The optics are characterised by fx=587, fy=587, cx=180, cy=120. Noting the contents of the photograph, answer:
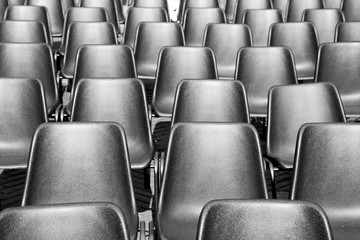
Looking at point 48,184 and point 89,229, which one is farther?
point 48,184

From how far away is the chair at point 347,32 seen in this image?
194 inches

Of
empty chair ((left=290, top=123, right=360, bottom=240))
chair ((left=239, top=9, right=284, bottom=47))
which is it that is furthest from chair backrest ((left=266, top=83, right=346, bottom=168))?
chair ((left=239, top=9, right=284, bottom=47))

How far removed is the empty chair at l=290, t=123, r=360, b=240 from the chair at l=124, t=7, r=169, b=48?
10.6ft

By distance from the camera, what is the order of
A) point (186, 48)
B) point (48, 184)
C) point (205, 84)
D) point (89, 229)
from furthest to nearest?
point (186, 48) < point (205, 84) < point (48, 184) < point (89, 229)

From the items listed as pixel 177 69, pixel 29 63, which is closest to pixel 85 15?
pixel 29 63

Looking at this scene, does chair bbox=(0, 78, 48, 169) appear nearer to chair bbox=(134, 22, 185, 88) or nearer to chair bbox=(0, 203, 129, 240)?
chair bbox=(0, 203, 129, 240)

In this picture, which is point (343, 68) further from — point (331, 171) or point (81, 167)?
point (81, 167)

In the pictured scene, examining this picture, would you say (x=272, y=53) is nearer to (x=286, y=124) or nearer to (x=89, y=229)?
(x=286, y=124)

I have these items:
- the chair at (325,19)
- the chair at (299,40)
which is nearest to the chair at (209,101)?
the chair at (299,40)

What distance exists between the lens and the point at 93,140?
2.50m

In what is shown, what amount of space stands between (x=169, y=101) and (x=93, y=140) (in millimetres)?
1624

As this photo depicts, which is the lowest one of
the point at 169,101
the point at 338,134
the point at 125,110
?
the point at 169,101

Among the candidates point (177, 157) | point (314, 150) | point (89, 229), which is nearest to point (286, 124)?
point (314, 150)

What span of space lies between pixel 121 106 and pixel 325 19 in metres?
2.98
